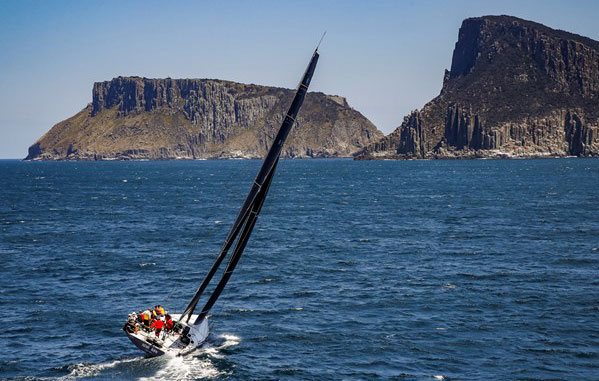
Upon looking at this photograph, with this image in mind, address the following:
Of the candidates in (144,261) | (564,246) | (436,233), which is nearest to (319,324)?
(144,261)

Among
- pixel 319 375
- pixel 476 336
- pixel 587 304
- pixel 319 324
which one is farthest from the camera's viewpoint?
pixel 587 304

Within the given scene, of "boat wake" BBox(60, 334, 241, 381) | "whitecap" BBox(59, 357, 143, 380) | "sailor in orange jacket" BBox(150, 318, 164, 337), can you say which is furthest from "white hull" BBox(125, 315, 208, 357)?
"whitecap" BBox(59, 357, 143, 380)

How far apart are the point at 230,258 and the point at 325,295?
14.4 metres

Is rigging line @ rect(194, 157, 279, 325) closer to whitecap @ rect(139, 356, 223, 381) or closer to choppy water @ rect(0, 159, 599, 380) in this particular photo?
whitecap @ rect(139, 356, 223, 381)

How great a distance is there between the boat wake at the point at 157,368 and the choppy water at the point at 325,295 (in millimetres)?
101

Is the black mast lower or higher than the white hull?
higher

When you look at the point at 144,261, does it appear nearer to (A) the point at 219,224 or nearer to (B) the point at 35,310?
(B) the point at 35,310

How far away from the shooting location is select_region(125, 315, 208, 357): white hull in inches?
1401

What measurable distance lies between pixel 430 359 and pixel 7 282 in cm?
3423

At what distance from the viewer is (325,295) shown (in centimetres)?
4888

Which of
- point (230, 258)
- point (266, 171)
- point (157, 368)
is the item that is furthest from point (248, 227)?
point (157, 368)

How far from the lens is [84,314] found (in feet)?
145

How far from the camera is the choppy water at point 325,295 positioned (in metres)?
35.3

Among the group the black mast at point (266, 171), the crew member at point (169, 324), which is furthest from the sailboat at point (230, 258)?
the crew member at point (169, 324)
